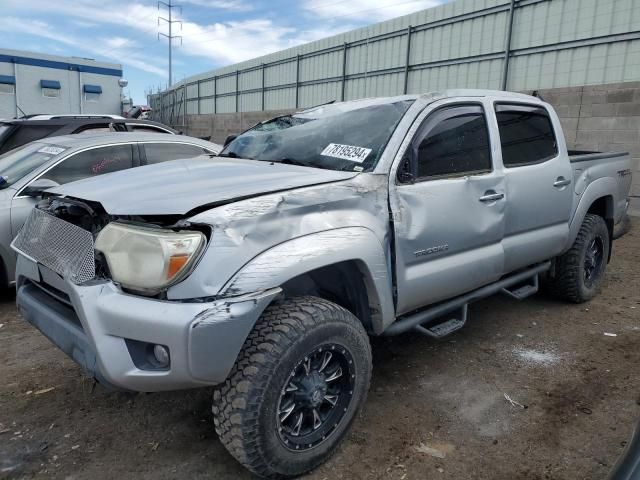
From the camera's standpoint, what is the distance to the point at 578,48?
359 inches

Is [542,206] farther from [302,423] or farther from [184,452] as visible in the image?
[184,452]

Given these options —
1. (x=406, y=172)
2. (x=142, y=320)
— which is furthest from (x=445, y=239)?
(x=142, y=320)

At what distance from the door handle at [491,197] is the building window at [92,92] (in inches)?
1079

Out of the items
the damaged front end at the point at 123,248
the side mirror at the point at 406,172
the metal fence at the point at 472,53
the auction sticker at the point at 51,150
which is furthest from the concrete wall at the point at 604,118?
the damaged front end at the point at 123,248

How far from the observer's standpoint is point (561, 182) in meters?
3.97

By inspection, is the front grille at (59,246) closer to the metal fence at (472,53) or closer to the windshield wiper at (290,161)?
the windshield wiper at (290,161)

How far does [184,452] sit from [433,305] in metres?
1.65

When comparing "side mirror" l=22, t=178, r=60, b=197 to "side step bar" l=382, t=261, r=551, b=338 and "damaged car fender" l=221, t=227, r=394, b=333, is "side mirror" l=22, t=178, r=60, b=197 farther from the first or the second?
"side step bar" l=382, t=261, r=551, b=338

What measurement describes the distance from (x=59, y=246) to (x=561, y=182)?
11.6ft

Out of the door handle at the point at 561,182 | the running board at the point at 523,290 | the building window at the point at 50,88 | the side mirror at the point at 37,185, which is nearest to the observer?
the running board at the point at 523,290

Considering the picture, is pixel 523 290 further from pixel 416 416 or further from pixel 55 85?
pixel 55 85

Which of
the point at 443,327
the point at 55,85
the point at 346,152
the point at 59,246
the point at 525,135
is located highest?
the point at 55,85

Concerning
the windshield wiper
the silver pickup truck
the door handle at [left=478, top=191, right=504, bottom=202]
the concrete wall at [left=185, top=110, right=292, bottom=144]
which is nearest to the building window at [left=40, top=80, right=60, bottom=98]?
the concrete wall at [left=185, top=110, right=292, bottom=144]

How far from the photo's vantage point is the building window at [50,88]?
24.9 meters
